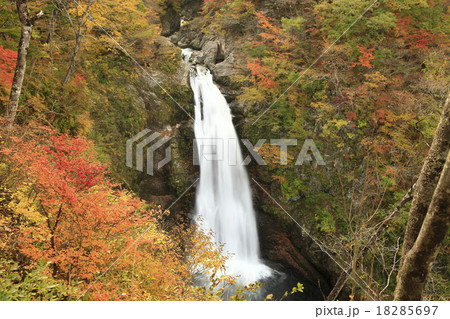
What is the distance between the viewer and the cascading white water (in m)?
12.4

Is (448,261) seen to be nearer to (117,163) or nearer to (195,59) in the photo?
(117,163)

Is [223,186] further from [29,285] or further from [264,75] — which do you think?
[29,285]

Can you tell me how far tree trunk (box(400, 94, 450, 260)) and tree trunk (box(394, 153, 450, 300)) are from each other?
0.27 m

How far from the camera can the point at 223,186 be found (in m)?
13.2

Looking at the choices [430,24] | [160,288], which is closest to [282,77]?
[430,24]

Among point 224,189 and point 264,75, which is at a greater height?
point 264,75

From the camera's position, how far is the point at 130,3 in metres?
9.70

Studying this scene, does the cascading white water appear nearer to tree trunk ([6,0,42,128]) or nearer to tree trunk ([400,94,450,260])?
tree trunk ([6,0,42,128])

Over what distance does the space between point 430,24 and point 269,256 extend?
12811 mm

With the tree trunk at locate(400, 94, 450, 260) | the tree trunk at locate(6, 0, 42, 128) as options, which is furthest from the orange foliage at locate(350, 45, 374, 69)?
the tree trunk at locate(6, 0, 42, 128)

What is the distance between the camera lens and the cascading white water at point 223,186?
487 inches

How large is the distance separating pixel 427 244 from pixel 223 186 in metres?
11.2

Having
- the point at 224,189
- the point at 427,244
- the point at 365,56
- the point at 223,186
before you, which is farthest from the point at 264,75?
the point at 427,244

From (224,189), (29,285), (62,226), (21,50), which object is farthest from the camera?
(224,189)
